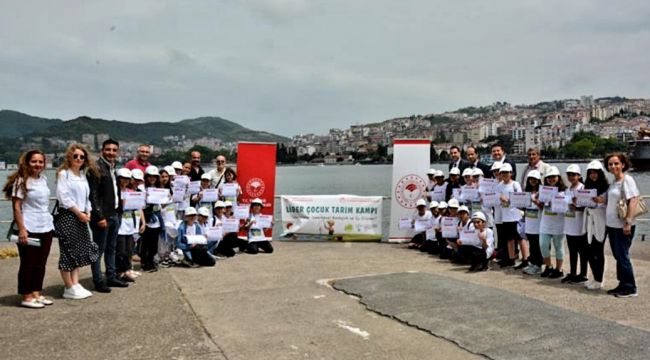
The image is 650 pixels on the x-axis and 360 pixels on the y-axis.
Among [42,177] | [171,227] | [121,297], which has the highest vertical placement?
[42,177]

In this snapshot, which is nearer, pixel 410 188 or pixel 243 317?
pixel 243 317

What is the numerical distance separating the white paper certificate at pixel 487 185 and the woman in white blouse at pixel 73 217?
17.7 ft

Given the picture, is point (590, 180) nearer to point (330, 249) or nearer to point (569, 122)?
point (330, 249)

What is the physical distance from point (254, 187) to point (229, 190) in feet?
4.04

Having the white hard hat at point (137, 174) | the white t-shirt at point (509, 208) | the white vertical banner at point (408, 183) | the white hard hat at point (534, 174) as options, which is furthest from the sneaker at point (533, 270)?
the white hard hat at point (137, 174)

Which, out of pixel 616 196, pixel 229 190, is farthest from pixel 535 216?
pixel 229 190

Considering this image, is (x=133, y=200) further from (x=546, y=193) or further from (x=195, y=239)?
(x=546, y=193)

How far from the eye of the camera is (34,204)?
5.33 m

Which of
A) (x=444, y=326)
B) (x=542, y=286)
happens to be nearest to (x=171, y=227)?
(x=444, y=326)

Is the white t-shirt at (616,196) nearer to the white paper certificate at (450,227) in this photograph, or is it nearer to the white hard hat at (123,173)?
the white paper certificate at (450,227)

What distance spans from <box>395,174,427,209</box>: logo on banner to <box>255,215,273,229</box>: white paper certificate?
2.81 m

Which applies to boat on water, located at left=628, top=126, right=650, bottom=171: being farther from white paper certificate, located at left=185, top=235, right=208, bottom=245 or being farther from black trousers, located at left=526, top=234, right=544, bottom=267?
white paper certificate, located at left=185, top=235, right=208, bottom=245

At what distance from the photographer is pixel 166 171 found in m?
7.95

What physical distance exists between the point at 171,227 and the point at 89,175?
205 cm
